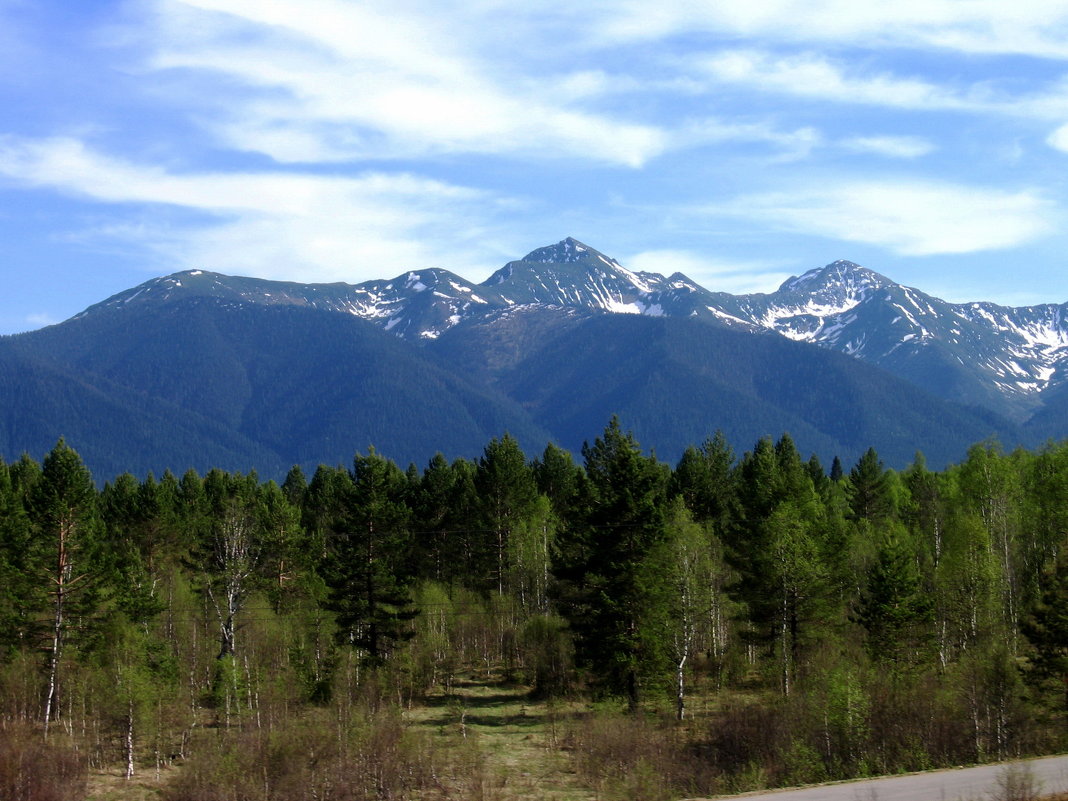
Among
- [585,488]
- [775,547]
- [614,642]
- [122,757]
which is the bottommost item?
[122,757]

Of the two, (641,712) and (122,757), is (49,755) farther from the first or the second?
(641,712)

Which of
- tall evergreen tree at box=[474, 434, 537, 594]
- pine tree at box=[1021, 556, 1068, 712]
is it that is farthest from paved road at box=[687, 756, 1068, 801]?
tall evergreen tree at box=[474, 434, 537, 594]

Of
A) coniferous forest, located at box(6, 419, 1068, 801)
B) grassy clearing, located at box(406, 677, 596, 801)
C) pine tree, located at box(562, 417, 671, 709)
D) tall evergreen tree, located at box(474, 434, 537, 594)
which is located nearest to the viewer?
coniferous forest, located at box(6, 419, 1068, 801)

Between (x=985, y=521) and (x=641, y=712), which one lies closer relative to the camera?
(x=641, y=712)

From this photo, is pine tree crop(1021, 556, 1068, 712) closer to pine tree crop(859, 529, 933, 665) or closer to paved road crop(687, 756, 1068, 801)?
pine tree crop(859, 529, 933, 665)

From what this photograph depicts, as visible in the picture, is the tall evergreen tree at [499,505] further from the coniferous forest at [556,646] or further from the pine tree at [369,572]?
the pine tree at [369,572]

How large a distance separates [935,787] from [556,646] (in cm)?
Answer: 2951

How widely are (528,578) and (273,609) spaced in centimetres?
1707

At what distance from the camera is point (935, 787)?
2972cm

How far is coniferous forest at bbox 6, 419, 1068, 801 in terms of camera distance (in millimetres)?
39625

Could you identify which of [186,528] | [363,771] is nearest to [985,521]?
[363,771]

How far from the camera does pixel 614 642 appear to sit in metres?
48.3

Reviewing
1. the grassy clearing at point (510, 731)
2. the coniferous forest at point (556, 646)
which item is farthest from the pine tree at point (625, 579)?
the grassy clearing at point (510, 731)

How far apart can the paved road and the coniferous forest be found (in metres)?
5.28
